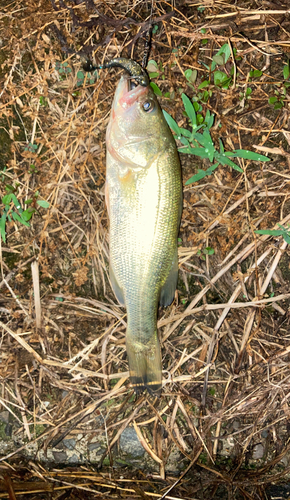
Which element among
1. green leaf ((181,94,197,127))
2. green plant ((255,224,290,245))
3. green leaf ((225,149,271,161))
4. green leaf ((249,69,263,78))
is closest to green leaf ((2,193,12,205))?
green leaf ((181,94,197,127))

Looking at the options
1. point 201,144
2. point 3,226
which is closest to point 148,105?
point 201,144

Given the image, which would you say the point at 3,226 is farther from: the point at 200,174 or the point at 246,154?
the point at 246,154

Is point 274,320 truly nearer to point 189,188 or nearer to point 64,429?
point 189,188

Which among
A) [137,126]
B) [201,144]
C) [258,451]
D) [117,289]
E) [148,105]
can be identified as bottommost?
[258,451]

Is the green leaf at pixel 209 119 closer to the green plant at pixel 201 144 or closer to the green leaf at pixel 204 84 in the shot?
the green plant at pixel 201 144

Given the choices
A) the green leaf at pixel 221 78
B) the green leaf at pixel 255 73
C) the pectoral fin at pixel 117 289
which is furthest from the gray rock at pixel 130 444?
the green leaf at pixel 255 73

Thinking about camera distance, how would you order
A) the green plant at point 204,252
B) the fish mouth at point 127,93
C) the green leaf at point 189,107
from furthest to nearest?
the green plant at point 204,252
the green leaf at point 189,107
the fish mouth at point 127,93

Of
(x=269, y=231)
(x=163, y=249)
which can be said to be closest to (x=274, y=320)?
(x=269, y=231)
